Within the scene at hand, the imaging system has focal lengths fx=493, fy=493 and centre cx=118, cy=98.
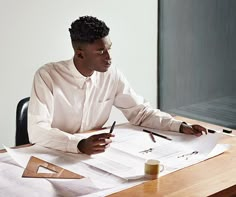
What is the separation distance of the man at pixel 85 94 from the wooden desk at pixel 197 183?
368 millimetres

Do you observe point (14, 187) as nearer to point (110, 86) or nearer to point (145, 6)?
point (110, 86)

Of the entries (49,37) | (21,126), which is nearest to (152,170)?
(21,126)

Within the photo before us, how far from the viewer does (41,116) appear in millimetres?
2072

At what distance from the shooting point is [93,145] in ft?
6.04

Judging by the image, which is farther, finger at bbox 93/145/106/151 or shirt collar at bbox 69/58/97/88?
shirt collar at bbox 69/58/97/88

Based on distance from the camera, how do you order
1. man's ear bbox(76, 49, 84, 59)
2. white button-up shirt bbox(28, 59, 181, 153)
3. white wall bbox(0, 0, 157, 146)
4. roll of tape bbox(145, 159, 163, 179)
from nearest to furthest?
roll of tape bbox(145, 159, 163, 179) → white button-up shirt bbox(28, 59, 181, 153) → man's ear bbox(76, 49, 84, 59) → white wall bbox(0, 0, 157, 146)

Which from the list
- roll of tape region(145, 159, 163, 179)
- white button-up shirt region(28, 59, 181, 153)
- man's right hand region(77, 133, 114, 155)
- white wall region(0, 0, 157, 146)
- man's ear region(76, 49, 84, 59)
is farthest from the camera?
white wall region(0, 0, 157, 146)

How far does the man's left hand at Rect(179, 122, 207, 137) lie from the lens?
83.0 inches

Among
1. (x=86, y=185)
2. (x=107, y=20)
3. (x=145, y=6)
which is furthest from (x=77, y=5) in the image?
(x=86, y=185)

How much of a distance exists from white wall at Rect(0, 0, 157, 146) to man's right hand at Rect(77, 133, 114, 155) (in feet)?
4.51

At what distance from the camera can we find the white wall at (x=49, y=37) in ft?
10.1

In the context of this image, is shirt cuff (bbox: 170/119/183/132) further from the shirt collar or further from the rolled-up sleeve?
the shirt collar

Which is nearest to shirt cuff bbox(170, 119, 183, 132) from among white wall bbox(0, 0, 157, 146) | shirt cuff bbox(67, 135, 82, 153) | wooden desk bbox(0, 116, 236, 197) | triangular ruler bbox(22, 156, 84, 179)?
wooden desk bbox(0, 116, 236, 197)

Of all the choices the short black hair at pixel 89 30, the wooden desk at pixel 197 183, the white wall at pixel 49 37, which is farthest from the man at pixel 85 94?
the white wall at pixel 49 37
